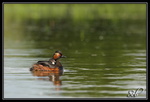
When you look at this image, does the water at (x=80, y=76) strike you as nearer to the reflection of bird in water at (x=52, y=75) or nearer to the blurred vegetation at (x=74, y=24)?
the reflection of bird in water at (x=52, y=75)

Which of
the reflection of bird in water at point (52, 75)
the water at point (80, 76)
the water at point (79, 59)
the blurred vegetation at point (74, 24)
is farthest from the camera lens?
the blurred vegetation at point (74, 24)

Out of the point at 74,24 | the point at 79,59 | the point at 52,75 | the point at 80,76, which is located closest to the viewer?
the point at 80,76

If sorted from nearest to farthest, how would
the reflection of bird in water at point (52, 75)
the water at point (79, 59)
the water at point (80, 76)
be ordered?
1. the water at point (80, 76)
2. the water at point (79, 59)
3. the reflection of bird in water at point (52, 75)

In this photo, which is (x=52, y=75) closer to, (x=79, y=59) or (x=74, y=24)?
(x=79, y=59)

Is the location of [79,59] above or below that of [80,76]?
above

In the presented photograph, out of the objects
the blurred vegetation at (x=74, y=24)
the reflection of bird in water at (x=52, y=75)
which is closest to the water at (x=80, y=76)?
the reflection of bird in water at (x=52, y=75)

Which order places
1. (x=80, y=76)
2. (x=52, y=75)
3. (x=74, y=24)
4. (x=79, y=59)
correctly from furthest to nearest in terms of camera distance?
(x=74, y=24) → (x=79, y=59) → (x=52, y=75) → (x=80, y=76)

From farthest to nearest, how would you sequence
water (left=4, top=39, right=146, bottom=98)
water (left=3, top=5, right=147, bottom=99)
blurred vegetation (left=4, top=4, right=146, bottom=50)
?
blurred vegetation (left=4, top=4, right=146, bottom=50), water (left=3, top=5, right=147, bottom=99), water (left=4, top=39, right=146, bottom=98)

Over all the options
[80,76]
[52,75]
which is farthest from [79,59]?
[80,76]

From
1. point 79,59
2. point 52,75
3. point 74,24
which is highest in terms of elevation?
point 74,24

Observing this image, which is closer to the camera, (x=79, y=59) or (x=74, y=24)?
(x=79, y=59)

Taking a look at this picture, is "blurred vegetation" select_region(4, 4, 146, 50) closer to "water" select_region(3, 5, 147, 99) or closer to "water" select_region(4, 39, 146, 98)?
"water" select_region(3, 5, 147, 99)

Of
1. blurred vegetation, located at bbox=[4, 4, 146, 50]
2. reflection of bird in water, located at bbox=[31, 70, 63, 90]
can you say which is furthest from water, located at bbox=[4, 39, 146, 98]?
blurred vegetation, located at bbox=[4, 4, 146, 50]

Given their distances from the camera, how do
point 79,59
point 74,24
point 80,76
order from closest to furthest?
point 80,76 < point 79,59 < point 74,24
